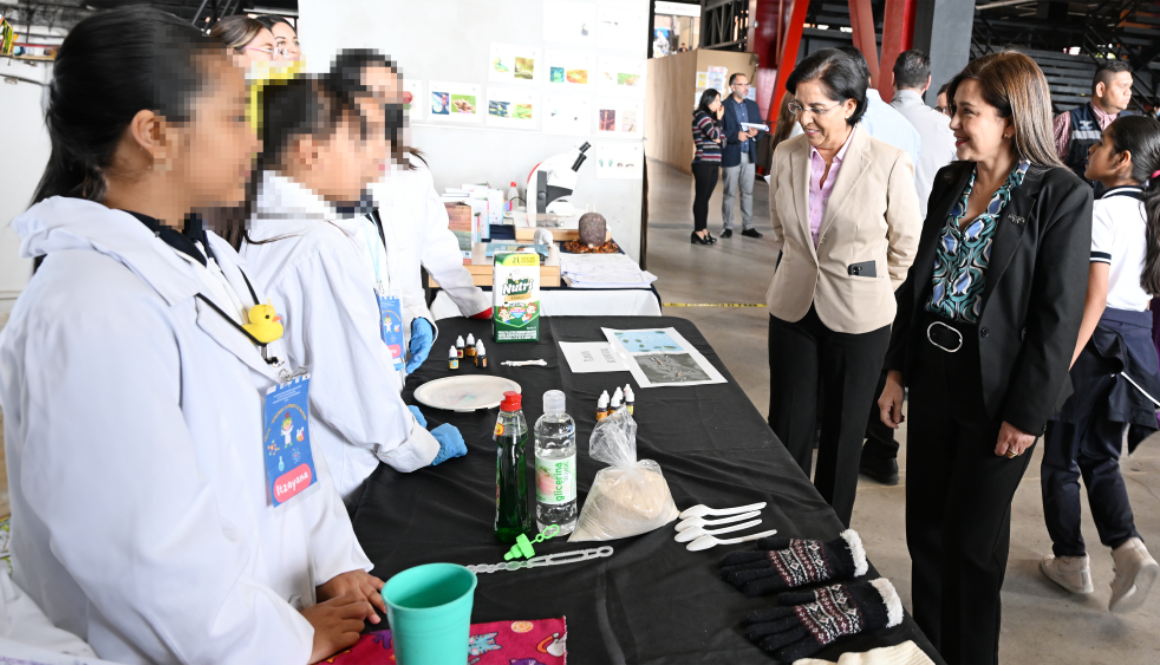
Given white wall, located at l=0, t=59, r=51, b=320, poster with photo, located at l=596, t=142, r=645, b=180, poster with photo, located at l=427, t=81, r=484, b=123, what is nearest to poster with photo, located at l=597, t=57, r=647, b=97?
poster with photo, located at l=596, t=142, r=645, b=180

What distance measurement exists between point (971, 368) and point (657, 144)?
15562 mm

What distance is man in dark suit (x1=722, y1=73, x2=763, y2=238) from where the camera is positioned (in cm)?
799

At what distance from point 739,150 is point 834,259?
634cm

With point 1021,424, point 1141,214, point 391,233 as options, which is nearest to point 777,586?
point 1021,424

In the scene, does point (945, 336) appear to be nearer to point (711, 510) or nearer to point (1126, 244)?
point (711, 510)

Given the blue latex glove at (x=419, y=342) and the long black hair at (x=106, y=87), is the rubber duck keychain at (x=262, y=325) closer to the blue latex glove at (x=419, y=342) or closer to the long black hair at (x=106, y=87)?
the long black hair at (x=106, y=87)

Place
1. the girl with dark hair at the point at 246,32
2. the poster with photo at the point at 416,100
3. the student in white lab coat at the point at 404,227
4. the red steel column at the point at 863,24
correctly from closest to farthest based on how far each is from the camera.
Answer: the student in white lab coat at the point at 404,227 < the girl with dark hair at the point at 246,32 < the poster with photo at the point at 416,100 < the red steel column at the point at 863,24

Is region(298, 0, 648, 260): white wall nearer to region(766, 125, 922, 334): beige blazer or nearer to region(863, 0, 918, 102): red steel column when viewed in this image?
region(863, 0, 918, 102): red steel column

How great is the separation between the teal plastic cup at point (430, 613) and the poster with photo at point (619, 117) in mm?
4404

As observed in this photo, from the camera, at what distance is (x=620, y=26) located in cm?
475

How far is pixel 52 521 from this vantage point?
2.39 ft

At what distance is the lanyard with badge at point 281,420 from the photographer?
0.95 metres

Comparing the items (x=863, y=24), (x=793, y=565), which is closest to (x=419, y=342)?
(x=793, y=565)

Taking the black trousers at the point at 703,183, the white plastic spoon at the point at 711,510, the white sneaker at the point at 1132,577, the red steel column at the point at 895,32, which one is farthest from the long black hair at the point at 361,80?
the black trousers at the point at 703,183
